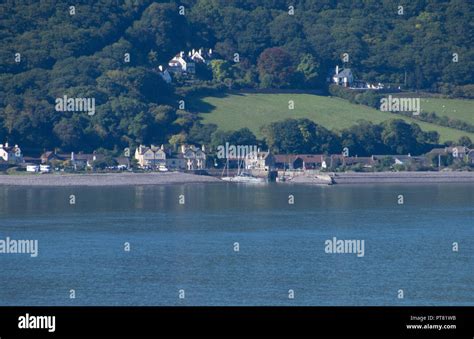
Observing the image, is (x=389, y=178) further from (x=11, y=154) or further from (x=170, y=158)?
(x=11, y=154)

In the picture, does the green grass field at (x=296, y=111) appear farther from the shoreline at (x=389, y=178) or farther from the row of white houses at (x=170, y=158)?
the shoreline at (x=389, y=178)

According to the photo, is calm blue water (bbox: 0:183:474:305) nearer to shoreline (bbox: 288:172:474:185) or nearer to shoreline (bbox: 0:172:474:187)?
shoreline (bbox: 0:172:474:187)

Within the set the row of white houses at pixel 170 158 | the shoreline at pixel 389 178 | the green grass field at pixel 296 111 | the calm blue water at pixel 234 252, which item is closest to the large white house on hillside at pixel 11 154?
the row of white houses at pixel 170 158

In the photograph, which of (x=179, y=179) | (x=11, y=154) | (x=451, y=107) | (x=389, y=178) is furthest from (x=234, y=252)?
(x=451, y=107)

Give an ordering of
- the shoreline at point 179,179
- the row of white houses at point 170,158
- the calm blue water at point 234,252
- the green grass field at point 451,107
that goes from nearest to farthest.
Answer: the calm blue water at point 234,252 → the shoreline at point 179,179 → the row of white houses at point 170,158 → the green grass field at point 451,107

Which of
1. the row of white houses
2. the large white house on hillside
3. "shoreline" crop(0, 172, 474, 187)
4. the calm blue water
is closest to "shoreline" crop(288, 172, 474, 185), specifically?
"shoreline" crop(0, 172, 474, 187)
